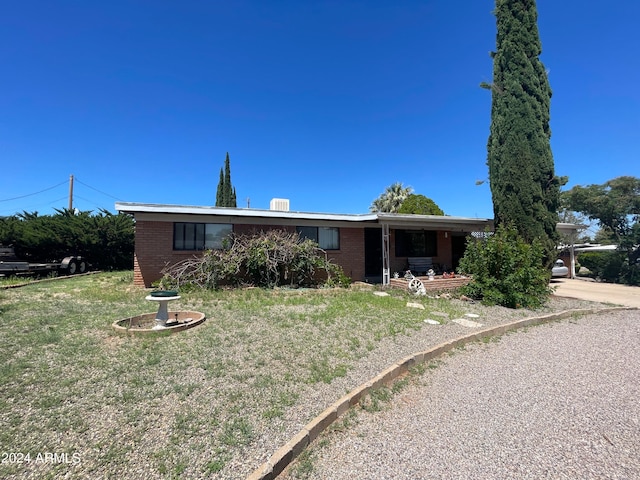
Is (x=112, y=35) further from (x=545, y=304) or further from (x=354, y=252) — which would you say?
(x=545, y=304)

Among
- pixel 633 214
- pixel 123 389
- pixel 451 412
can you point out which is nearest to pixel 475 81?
pixel 633 214

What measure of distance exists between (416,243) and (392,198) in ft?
53.3

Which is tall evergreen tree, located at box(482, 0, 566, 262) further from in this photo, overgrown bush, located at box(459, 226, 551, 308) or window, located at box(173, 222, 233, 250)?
window, located at box(173, 222, 233, 250)

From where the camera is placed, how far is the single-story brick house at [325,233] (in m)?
9.60

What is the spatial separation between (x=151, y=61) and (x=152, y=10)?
78.1 inches

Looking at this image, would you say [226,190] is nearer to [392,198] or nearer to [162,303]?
[392,198]

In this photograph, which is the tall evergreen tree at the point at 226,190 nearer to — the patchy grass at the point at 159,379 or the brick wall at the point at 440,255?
the brick wall at the point at 440,255

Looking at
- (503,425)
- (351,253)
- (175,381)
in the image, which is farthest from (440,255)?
(175,381)

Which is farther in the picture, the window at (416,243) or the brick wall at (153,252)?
the window at (416,243)

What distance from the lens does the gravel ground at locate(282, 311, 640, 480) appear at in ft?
7.25

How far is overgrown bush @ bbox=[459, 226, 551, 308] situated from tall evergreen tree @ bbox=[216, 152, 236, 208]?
22.8m

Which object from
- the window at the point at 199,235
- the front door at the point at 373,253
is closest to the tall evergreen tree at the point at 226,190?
the window at the point at 199,235

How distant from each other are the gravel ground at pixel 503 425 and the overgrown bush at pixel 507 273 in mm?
3389

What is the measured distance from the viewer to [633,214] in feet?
46.7
